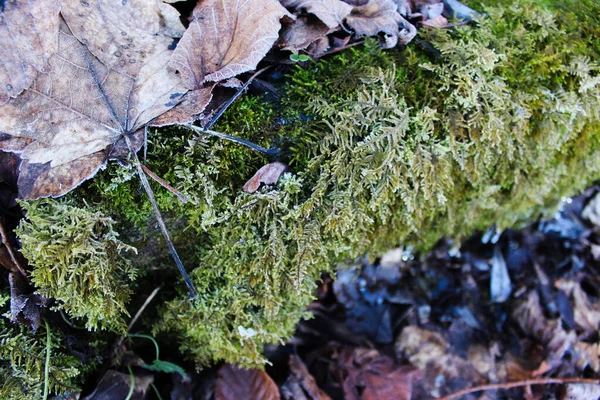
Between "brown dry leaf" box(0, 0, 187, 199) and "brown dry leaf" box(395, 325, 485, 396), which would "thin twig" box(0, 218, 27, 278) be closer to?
"brown dry leaf" box(0, 0, 187, 199)

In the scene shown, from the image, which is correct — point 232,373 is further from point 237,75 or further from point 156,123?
point 237,75

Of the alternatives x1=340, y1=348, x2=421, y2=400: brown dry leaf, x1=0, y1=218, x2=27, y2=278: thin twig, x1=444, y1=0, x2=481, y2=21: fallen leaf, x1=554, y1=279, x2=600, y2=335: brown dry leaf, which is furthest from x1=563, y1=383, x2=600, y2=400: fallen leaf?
x1=0, y1=218, x2=27, y2=278: thin twig

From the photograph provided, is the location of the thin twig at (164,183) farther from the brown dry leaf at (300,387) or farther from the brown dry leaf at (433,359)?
the brown dry leaf at (433,359)

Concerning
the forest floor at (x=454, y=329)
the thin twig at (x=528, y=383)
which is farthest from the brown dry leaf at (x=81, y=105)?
the thin twig at (x=528, y=383)

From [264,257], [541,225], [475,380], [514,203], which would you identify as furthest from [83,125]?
[541,225]

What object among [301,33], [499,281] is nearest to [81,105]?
[301,33]
